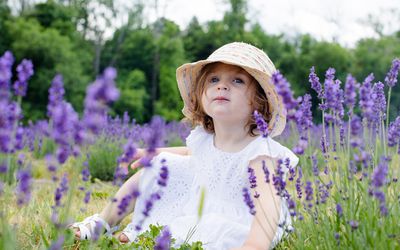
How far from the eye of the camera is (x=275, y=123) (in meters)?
2.92

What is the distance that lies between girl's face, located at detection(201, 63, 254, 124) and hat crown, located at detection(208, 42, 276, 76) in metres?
0.09

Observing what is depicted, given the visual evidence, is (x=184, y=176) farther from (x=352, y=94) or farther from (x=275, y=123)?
(x=352, y=94)

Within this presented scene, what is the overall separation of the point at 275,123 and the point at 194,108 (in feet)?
1.78

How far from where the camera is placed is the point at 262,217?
7.66ft

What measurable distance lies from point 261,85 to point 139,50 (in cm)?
2045

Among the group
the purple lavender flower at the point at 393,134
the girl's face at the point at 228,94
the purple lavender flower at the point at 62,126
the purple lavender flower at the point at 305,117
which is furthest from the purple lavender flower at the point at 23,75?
the girl's face at the point at 228,94

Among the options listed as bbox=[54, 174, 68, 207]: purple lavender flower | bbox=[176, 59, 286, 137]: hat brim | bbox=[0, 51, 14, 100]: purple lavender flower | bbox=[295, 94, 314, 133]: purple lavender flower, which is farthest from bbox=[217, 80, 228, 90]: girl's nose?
bbox=[0, 51, 14, 100]: purple lavender flower

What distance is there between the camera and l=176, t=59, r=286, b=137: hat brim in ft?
8.85

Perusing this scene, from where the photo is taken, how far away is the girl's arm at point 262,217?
221cm

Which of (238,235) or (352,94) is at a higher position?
(352,94)

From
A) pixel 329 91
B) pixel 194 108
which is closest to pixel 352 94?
pixel 329 91

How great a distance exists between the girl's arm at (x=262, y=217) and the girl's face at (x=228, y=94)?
27 cm

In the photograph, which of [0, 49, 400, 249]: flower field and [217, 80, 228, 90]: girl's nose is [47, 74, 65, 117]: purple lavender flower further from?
[217, 80, 228, 90]: girl's nose

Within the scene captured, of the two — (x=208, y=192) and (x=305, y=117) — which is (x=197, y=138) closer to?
(x=208, y=192)
